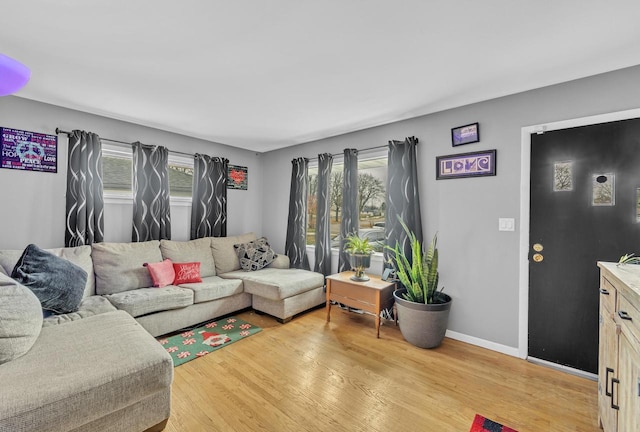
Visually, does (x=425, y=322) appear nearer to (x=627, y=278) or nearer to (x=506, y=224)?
(x=506, y=224)

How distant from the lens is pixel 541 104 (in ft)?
7.91

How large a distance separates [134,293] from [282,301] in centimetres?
149

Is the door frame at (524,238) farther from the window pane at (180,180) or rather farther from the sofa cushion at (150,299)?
the window pane at (180,180)

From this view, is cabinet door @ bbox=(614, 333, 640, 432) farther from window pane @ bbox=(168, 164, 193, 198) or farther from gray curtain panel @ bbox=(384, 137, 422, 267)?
window pane @ bbox=(168, 164, 193, 198)

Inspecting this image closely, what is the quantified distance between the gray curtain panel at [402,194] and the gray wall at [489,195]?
0.32ft

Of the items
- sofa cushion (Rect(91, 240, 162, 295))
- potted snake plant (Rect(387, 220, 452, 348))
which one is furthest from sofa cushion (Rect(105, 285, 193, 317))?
potted snake plant (Rect(387, 220, 452, 348))

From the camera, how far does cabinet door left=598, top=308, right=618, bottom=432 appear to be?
137cm

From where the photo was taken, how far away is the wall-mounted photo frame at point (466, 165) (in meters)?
2.64

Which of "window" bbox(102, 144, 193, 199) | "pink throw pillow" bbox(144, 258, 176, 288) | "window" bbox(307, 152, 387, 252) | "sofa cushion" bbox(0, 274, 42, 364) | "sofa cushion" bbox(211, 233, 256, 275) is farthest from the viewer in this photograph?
"sofa cushion" bbox(211, 233, 256, 275)

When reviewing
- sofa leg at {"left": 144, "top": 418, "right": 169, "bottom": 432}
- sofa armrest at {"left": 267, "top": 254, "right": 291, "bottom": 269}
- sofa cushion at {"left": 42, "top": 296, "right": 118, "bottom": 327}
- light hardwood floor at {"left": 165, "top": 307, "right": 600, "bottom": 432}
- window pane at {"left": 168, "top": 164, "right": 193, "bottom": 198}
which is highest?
window pane at {"left": 168, "top": 164, "right": 193, "bottom": 198}

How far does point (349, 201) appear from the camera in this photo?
3705 mm

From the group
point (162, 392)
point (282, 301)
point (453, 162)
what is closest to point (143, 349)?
point (162, 392)

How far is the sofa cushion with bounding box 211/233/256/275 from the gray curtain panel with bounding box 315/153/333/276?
1.19 m

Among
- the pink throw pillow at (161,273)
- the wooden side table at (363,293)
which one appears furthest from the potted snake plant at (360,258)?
the pink throw pillow at (161,273)
